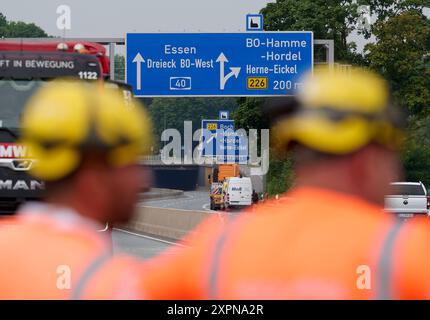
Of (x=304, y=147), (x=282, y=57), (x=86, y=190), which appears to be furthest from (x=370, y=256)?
(x=282, y=57)

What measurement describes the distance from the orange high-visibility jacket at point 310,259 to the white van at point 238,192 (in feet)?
224

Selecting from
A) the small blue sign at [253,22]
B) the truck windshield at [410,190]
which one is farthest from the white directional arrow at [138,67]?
the truck windshield at [410,190]

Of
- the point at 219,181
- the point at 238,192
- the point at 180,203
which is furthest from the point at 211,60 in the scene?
the point at 180,203

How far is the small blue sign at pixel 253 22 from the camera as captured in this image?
38.5m

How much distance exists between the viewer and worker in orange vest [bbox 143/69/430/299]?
118 inches

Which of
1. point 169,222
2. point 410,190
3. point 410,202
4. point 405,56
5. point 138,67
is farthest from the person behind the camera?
point 405,56

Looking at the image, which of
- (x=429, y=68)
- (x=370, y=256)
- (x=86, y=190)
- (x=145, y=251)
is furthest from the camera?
(x=429, y=68)

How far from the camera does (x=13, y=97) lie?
1656 cm

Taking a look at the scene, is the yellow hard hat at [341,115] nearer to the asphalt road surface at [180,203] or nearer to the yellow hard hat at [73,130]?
the yellow hard hat at [73,130]

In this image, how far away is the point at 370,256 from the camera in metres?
3.00

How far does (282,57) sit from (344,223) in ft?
115

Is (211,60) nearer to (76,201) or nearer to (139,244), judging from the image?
(139,244)

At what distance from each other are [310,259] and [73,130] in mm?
641
